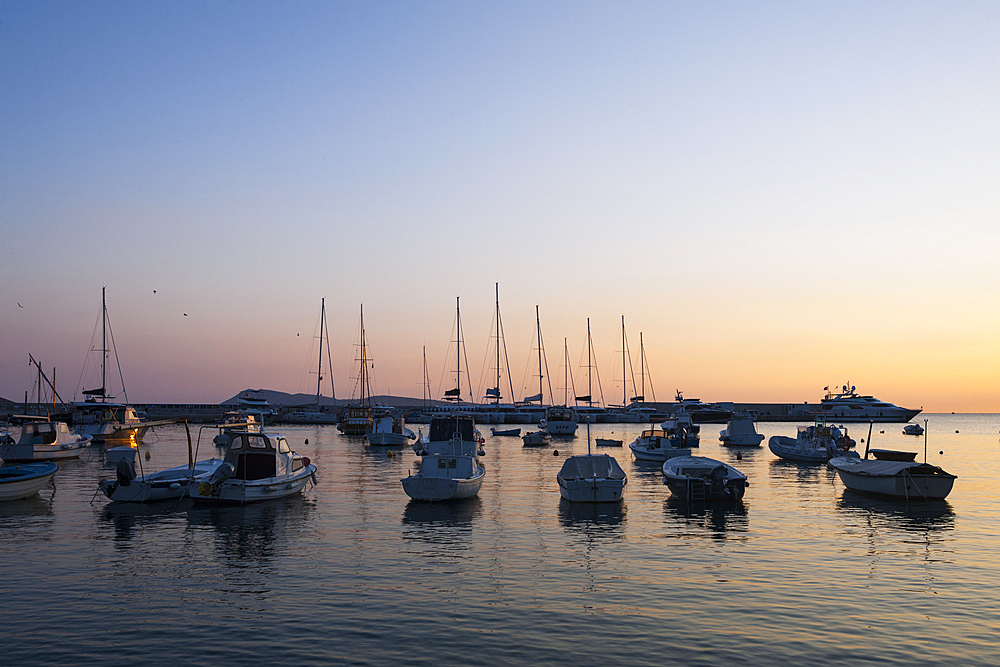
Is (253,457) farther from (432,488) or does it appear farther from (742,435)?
(742,435)

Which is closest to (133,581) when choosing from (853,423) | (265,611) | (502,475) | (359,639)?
(265,611)

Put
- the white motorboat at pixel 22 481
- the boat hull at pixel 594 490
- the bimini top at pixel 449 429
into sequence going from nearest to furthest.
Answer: the boat hull at pixel 594 490
the white motorboat at pixel 22 481
the bimini top at pixel 449 429

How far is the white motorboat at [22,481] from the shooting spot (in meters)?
39.1

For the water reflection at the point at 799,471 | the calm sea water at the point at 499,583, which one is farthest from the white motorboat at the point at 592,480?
the water reflection at the point at 799,471

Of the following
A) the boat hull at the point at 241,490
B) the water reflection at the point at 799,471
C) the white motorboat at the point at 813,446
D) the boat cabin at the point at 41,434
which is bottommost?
the water reflection at the point at 799,471

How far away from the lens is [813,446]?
245 ft

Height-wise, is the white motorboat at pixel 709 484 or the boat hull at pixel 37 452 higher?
the boat hull at pixel 37 452

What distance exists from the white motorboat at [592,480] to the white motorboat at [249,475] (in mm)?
15505

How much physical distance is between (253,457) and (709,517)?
24.1m

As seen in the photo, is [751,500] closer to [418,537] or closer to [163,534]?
[418,537]

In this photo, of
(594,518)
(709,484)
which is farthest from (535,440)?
(594,518)

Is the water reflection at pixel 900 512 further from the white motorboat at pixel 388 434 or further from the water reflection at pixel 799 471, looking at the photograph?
the white motorboat at pixel 388 434

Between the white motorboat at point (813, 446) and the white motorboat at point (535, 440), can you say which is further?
the white motorboat at point (535, 440)

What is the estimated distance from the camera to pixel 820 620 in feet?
60.7
